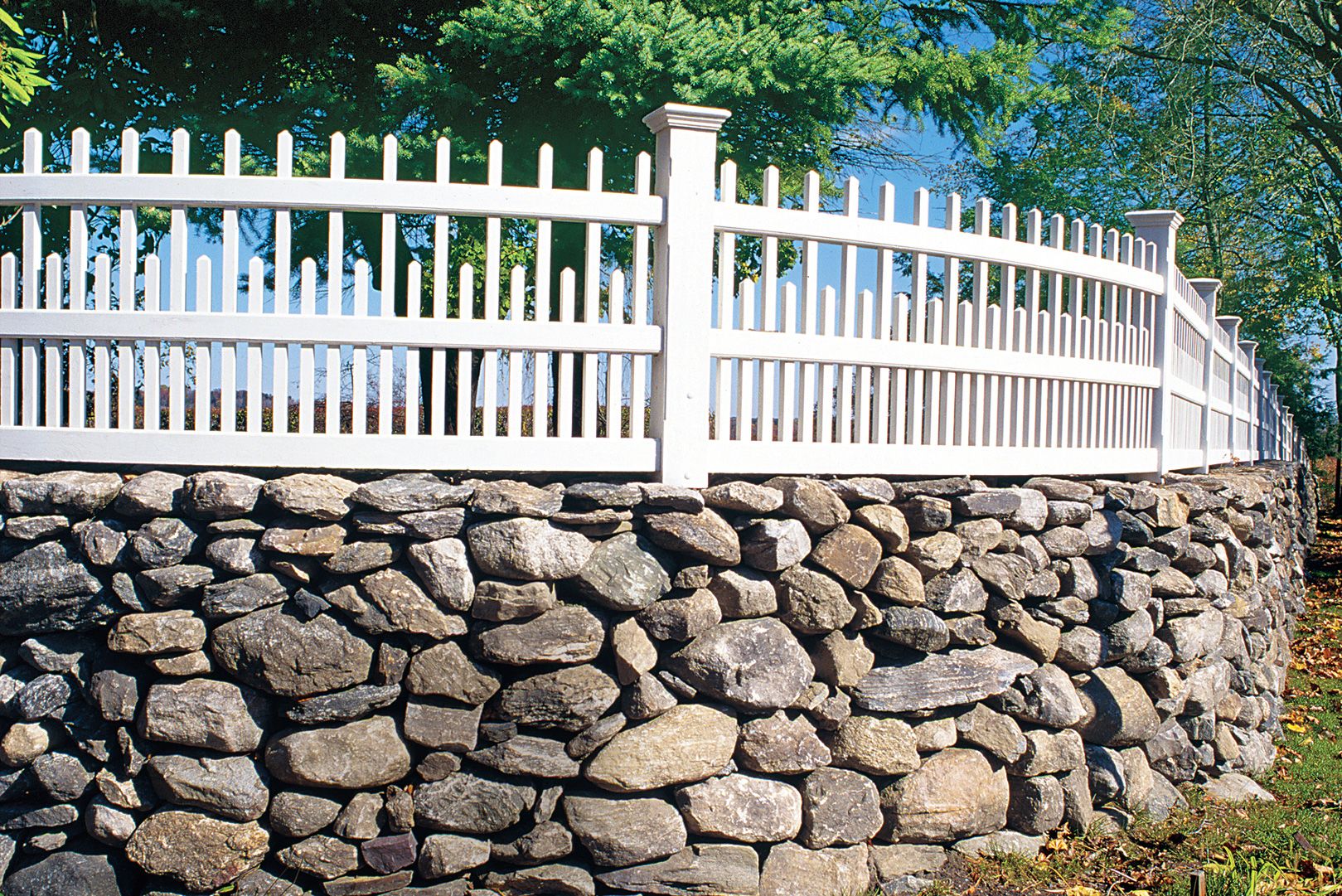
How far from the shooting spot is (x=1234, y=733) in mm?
6066

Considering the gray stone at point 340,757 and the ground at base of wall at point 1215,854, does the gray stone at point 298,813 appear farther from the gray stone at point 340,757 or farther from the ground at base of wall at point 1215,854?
the ground at base of wall at point 1215,854

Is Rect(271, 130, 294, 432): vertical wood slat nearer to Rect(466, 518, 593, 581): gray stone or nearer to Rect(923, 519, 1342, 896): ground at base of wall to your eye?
Rect(466, 518, 593, 581): gray stone

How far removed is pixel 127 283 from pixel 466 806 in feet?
7.68

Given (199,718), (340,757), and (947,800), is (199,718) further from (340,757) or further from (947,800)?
(947,800)

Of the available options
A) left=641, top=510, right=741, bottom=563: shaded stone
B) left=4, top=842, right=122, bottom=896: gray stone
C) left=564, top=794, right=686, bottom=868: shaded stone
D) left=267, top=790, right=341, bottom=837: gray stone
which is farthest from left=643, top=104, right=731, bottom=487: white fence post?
left=4, top=842, right=122, bottom=896: gray stone

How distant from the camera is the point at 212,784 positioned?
376 cm

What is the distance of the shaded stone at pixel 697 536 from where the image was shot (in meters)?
4.03

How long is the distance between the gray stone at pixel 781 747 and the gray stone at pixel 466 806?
893 millimetres

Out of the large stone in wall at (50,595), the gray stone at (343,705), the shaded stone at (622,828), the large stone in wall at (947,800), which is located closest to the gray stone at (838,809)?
the large stone in wall at (947,800)

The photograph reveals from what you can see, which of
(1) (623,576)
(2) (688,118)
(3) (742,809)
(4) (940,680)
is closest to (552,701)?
(1) (623,576)

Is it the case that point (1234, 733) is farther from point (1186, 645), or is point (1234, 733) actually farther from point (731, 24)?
point (731, 24)

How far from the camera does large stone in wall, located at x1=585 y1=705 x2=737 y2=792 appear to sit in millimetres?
3889

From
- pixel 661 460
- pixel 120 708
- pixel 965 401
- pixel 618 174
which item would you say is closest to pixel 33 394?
pixel 120 708

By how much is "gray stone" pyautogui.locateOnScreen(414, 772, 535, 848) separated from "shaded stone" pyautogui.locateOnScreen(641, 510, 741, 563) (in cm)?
106
